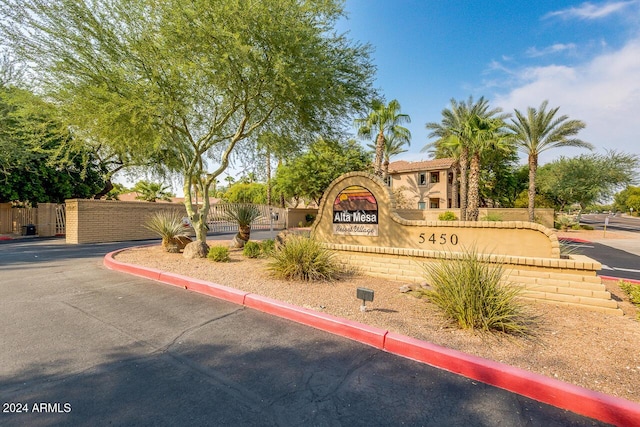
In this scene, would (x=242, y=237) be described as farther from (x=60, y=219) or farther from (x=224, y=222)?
(x=60, y=219)

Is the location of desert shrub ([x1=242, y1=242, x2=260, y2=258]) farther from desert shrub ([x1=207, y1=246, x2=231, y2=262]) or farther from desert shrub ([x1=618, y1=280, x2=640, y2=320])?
desert shrub ([x1=618, y1=280, x2=640, y2=320])

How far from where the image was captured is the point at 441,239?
763 centimetres

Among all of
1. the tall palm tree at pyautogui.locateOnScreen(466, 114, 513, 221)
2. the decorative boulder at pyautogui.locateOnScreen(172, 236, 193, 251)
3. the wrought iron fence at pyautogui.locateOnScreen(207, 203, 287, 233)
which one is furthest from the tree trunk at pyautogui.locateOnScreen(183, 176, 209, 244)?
the tall palm tree at pyautogui.locateOnScreen(466, 114, 513, 221)

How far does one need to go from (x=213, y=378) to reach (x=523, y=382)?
3364 mm

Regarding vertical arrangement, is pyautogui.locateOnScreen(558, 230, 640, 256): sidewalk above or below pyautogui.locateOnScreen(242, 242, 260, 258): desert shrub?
below

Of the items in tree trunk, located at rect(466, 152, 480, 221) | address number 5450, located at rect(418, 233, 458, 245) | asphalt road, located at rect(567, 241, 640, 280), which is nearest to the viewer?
address number 5450, located at rect(418, 233, 458, 245)

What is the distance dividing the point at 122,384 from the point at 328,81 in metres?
8.25

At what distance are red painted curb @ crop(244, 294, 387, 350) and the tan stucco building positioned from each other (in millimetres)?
30465

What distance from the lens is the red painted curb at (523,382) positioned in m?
2.67

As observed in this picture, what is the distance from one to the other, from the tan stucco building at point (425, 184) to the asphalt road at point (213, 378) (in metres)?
31.6

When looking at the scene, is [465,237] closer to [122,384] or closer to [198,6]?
[122,384]

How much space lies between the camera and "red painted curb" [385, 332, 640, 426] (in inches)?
105

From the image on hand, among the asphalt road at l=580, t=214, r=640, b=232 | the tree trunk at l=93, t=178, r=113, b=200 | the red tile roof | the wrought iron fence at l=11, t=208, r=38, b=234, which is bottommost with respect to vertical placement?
the asphalt road at l=580, t=214, r=640, b=232

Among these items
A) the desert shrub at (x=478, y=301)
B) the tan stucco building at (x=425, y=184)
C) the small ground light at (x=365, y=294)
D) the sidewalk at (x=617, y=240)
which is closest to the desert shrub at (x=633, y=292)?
the desert shrub at (x=478, y=301)
